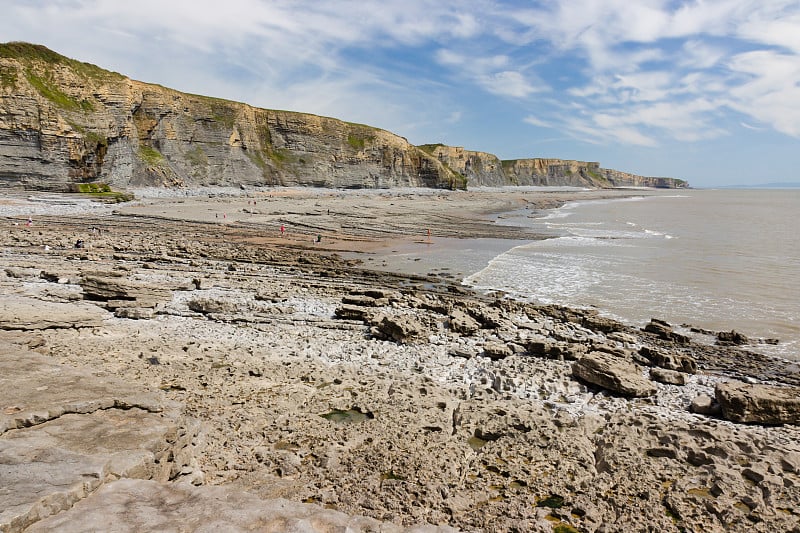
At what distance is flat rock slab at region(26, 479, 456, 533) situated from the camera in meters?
3.25

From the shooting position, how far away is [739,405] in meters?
6.80

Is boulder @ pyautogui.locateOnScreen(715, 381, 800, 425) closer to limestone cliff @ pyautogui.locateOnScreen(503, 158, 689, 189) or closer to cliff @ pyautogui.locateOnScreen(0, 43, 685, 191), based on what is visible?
cliff @ pyautogui.locateOnScreen(0, 43, 685, 191)

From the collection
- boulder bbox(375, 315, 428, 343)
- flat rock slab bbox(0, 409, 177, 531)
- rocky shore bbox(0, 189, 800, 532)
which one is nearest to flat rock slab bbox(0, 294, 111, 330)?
rocky shore bbox(0, 189, 800, 532)

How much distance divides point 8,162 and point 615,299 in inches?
2143

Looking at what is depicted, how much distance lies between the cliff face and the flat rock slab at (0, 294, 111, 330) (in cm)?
4471

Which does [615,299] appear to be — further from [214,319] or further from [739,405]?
[214,319]

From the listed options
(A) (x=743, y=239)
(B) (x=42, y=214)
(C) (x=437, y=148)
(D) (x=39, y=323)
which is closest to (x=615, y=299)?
(D) (x=39, y=323)

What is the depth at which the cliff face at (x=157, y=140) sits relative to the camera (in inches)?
1731

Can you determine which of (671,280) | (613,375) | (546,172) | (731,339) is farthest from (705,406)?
(546,172)

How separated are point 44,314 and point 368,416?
7.84 metres

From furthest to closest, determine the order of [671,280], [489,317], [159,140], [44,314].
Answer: [159,140] → [671,280] → [489,317] → [44,314]

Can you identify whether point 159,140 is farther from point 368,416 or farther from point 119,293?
point 368,416

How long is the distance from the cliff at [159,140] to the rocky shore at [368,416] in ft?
134

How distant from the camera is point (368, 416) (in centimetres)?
671
